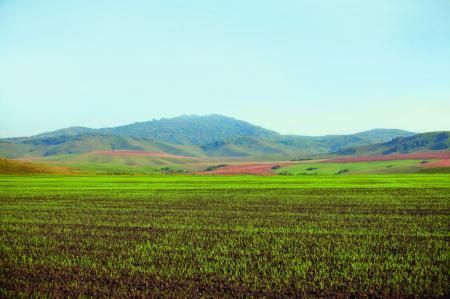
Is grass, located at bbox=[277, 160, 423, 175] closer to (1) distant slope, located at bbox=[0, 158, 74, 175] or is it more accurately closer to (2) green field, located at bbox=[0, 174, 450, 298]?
(1) distant slope, located at bbox=[0, 158, 74, 175]

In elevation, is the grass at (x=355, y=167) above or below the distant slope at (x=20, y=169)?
below

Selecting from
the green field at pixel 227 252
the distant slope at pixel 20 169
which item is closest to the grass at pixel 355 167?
the distant slope at pixel 20 169

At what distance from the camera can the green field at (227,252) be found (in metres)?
10.2

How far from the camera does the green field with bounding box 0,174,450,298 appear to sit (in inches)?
400

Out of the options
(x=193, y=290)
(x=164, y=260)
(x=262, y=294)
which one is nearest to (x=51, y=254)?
(x=164, y=260)

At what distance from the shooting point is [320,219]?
65.1ft

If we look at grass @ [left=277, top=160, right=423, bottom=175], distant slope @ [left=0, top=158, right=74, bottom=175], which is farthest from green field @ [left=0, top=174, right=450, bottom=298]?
grass @ [left=277, top=160, right=423, bottom=175]

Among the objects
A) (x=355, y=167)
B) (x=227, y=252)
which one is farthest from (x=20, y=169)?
(x=227, y=252)

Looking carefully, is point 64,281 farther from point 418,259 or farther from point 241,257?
point 418,259

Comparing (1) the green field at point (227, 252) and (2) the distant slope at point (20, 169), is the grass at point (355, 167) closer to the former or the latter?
(2) the distant slope at point (20, 169)

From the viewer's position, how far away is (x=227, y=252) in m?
13.3

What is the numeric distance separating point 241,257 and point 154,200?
59.2ft

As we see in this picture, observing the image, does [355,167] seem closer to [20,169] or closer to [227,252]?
[20,169]

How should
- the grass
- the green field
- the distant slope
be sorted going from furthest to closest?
the grass < the distant slope < the green field
